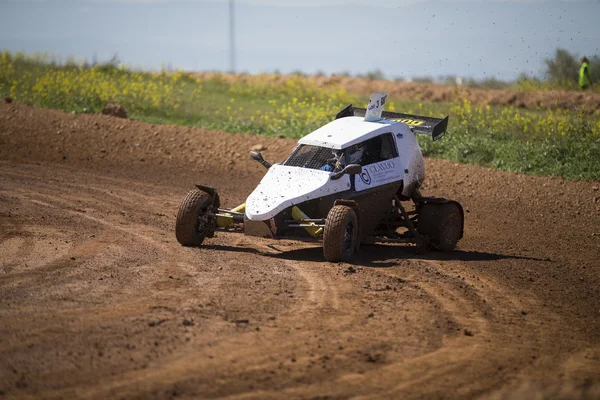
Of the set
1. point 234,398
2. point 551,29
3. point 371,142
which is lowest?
point 234,398

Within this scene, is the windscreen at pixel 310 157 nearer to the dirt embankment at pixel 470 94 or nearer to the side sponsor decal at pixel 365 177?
the side sponsor decal at pixel 365 177

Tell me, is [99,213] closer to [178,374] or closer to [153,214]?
[153,214]

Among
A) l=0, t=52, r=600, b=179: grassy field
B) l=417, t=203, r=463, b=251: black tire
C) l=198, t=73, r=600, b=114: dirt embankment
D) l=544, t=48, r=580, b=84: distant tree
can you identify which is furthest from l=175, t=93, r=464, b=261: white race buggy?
l=544, t=48, r=580, b=84: distant tree

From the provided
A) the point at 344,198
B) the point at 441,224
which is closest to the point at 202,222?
the point at 344,198

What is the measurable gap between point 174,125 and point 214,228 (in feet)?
39.1

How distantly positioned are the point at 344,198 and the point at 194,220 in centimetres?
229

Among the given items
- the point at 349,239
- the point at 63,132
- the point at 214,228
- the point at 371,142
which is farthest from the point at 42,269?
the point at 63,132

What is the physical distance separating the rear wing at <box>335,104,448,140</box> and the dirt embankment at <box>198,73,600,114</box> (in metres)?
13.3

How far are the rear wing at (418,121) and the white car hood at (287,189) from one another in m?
2.34

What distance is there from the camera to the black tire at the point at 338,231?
12.8 metres

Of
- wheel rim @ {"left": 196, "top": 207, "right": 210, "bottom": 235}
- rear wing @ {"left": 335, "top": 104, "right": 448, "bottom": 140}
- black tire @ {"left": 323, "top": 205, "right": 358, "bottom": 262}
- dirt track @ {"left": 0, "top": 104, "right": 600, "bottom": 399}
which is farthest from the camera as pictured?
rear wing @ {"left": 335, "top": 104, "right": 448, "bottom": 140}

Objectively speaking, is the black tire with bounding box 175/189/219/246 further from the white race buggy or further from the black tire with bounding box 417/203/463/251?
the black tire with bounding box 417/203/463/251

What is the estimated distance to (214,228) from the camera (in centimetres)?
1407

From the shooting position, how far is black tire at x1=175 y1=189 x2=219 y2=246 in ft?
45.0
